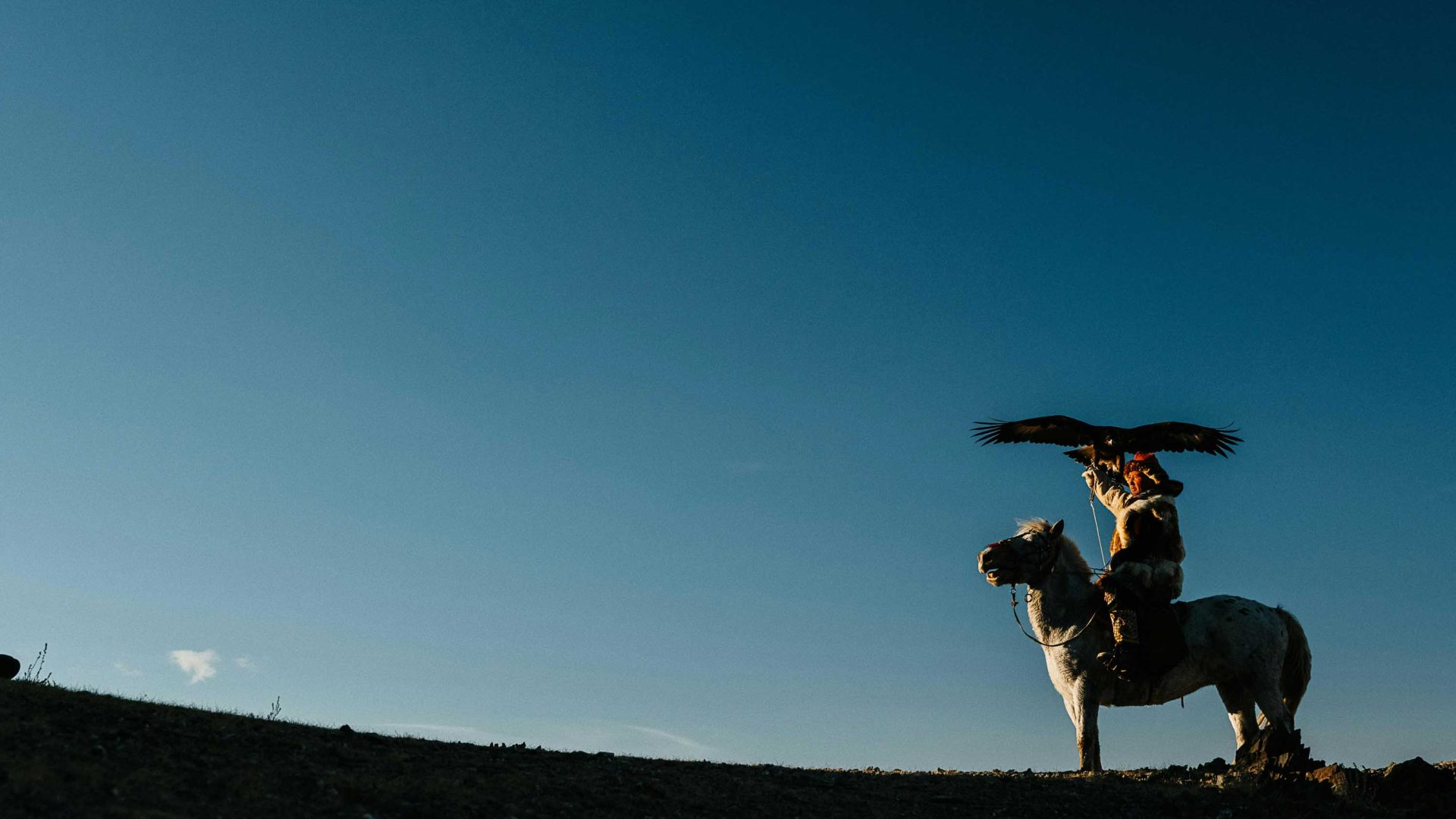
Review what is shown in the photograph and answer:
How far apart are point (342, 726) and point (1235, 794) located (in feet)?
39.7

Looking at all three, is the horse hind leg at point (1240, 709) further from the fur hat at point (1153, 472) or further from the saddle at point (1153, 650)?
the fur hat at point (1153, 472)

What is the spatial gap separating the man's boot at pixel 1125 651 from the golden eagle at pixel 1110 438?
134 inches

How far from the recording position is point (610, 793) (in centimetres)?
1277

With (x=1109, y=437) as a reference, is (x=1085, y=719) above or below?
below

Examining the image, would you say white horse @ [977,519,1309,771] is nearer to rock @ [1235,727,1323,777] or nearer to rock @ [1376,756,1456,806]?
rock @ [1235,727,1323,777]

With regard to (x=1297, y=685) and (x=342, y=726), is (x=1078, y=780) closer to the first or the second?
(x=1297, y=685)

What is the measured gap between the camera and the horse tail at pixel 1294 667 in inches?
723

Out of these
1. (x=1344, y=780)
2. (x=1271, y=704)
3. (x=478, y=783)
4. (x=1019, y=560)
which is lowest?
(x=478, y=783)

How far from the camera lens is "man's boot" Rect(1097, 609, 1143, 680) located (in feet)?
57.6

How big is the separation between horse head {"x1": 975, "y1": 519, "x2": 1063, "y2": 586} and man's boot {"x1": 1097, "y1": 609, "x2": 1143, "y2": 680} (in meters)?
1.52

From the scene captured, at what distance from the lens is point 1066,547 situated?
19078mm

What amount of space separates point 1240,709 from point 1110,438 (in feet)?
16.5

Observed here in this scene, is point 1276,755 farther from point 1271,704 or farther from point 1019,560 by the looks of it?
point 1019,560

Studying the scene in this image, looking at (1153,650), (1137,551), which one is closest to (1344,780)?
(1153,650)
